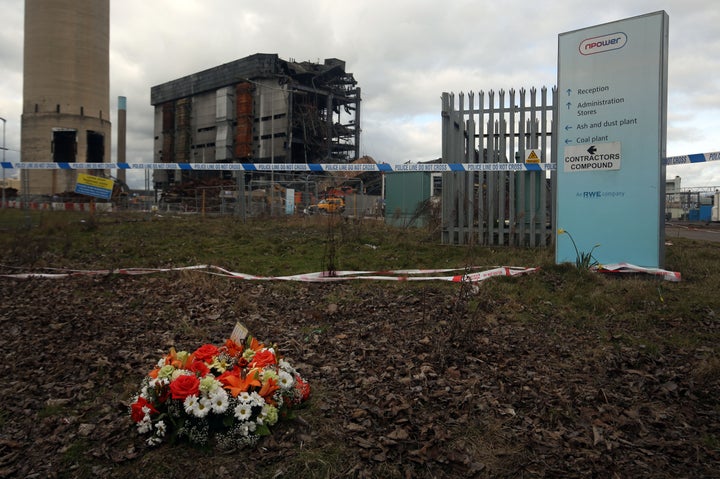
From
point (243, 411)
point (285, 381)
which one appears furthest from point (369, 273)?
point (243, 411)

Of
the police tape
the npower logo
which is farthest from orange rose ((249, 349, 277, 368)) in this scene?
the npower logo

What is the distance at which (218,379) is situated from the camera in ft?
10.1

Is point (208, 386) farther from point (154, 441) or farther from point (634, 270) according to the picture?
point (634, 270)

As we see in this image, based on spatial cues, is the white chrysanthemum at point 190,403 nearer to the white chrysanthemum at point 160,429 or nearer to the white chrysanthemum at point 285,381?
the white chrysanthemum at point 160,429

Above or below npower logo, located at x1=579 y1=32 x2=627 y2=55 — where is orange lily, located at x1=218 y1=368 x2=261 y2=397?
below

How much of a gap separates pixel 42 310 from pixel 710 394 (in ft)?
22.6

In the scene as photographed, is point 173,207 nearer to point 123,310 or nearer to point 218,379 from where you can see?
point 123,310

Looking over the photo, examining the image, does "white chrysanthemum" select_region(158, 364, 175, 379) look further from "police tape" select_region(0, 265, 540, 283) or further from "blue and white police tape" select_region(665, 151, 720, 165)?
"blue and white police tape" select_region(665, 151, 720, 165)

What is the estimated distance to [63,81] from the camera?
46.2m

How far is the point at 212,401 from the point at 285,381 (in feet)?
1.58

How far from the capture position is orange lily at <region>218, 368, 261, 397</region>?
298cm

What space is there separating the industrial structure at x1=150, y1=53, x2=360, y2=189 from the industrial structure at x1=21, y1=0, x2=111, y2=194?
625 inches

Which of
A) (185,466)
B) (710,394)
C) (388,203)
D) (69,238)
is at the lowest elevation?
(185,466)

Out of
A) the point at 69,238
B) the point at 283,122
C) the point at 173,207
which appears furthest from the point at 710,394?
the point at 283,122
